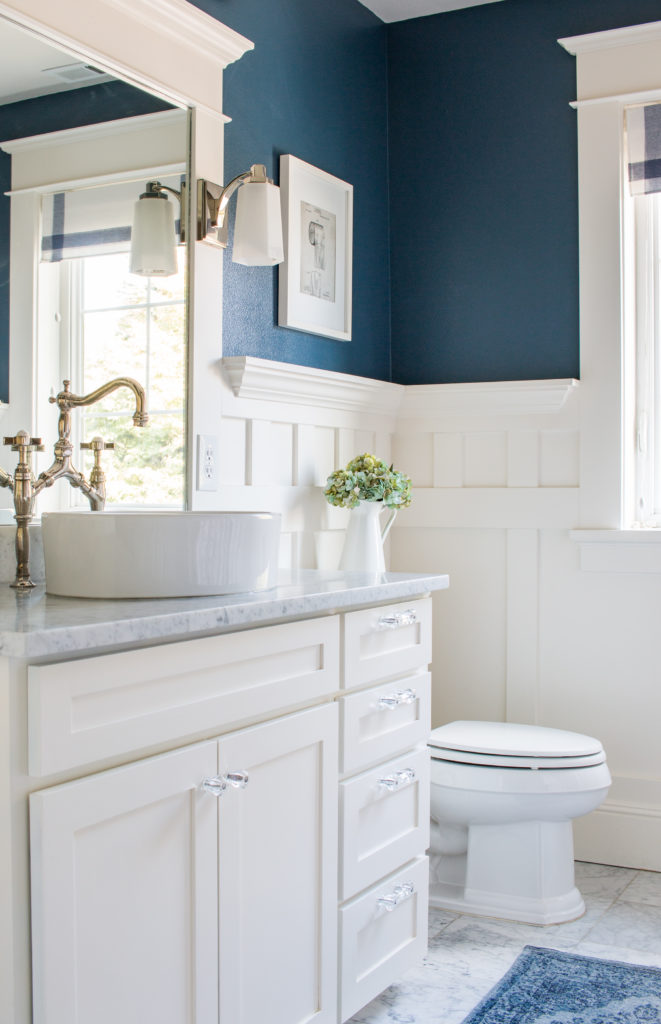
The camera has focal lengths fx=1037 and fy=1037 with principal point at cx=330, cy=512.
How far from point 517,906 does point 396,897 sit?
23.9 inches

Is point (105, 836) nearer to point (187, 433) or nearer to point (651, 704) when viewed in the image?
point (187, 433)

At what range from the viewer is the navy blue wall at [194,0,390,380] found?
2426 millimetres

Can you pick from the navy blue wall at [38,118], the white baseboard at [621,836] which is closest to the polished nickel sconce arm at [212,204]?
the navy blue wall at [38,118]

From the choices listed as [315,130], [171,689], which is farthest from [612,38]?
[171,689]

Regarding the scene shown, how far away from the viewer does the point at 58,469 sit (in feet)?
6.07

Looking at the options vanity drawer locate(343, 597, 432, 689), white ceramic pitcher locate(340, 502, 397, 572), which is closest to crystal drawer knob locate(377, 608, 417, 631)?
vanity drawer locate(343, 597, 432, 689)

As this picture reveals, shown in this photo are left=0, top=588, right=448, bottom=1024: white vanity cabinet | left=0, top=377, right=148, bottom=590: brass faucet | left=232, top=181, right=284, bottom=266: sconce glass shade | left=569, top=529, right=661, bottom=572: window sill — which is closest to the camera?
left=0, top=588, right=448, bottom=1024: white vanity cabinet

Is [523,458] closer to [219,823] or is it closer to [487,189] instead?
[487,189]

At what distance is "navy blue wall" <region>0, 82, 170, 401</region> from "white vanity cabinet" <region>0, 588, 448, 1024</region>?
2.28 ft

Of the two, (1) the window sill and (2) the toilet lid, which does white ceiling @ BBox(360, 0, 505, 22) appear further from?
(2) the toilet lid

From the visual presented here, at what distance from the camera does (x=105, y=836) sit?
4.26 feet

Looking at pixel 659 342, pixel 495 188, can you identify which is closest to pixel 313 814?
pixel 659 342

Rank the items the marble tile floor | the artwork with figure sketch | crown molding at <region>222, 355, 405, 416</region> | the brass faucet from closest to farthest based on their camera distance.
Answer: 1. the brass faucet
2. the marble tile floor
3. crown molding at <region>222, 355, 405, 416</region>
4. the artwork with figure sketch

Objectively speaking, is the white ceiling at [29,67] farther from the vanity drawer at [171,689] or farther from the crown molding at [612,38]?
the crown molding at [612,38]
